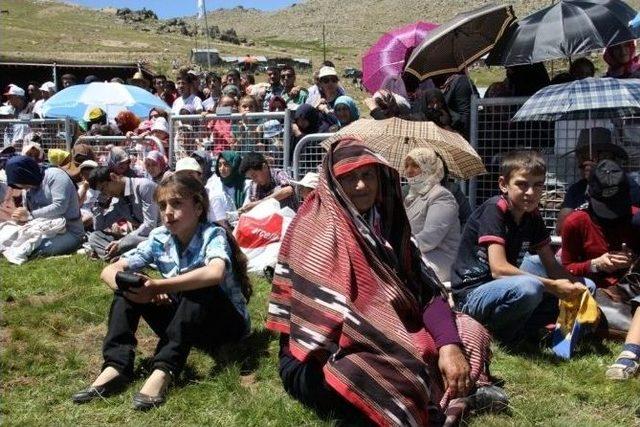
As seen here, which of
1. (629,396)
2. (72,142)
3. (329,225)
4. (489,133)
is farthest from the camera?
(72,142)

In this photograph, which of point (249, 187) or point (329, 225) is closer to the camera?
point (329, 225)

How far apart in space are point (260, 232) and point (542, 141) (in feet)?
9.59

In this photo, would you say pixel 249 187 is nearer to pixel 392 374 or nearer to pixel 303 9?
pixel 392 374

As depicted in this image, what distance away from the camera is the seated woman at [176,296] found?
396cm

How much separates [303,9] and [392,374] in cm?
12367

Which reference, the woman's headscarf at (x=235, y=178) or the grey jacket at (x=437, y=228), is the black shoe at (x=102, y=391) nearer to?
the grey jacket at (x=437, y=228)

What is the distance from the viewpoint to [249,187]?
7.68 m

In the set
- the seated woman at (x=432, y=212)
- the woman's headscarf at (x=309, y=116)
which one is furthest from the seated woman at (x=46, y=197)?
the seated woman at (x=432, y=212)

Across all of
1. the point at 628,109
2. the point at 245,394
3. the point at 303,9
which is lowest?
the point at 245,394

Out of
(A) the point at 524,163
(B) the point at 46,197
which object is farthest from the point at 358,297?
(B) the point at 46,197

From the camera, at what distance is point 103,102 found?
12.1 metres

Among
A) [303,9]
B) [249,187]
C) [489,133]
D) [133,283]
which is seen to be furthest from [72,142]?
[303,9]

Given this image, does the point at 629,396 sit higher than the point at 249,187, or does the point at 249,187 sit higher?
the point at 249,187

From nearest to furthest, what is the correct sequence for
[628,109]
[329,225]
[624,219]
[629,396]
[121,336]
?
[329,225] → [629,396] → [121,336] → [624,219] → [628,109]
